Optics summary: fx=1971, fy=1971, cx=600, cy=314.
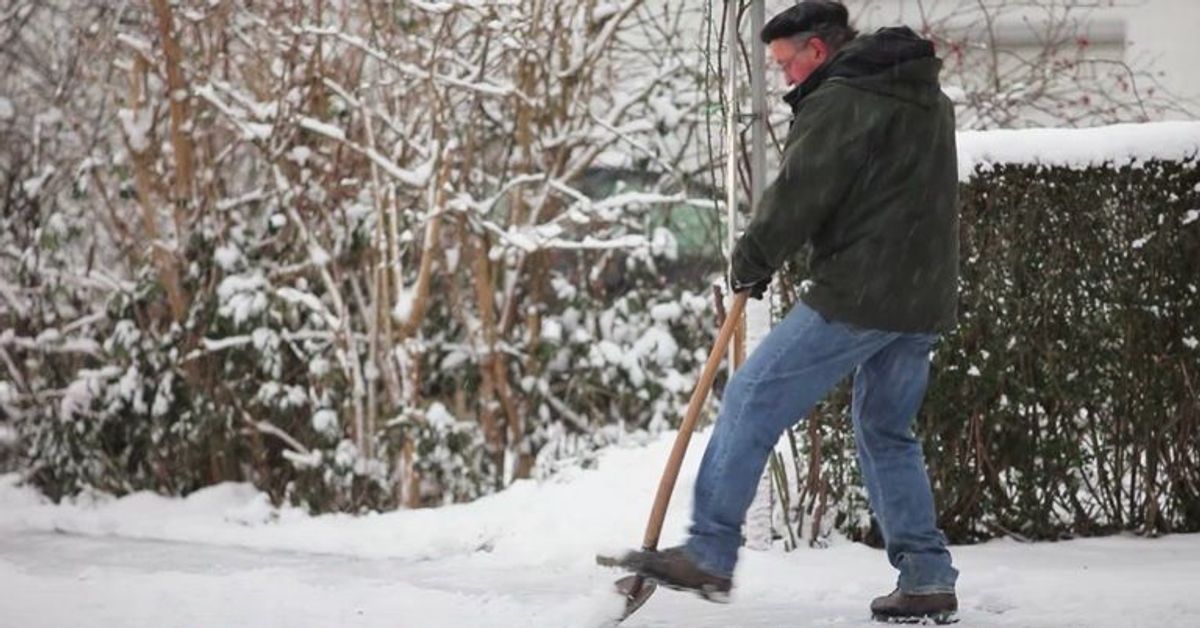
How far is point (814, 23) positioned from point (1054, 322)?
1.82 metres

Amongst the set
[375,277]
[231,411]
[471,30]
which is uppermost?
[471,30]

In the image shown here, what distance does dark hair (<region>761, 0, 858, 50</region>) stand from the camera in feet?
18.5

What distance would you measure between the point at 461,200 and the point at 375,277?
763 mm

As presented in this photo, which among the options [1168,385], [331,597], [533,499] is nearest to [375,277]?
[533,499]

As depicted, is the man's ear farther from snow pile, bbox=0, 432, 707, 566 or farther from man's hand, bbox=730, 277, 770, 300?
snow pile, bbox=0, 432, 707, 566

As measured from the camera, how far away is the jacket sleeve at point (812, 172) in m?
5.41

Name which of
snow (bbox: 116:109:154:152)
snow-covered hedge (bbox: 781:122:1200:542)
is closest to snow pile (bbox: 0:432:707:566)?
snow-covered hedge (bbox: 781:122:1200:542)

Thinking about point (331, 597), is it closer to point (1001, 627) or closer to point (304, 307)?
point (1001, 627)

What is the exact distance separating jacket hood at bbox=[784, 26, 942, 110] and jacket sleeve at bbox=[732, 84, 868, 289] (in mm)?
73

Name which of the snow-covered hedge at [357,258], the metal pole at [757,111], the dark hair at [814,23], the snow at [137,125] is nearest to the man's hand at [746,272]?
the dark hair at [814,23]

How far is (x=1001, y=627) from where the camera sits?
5.72 m

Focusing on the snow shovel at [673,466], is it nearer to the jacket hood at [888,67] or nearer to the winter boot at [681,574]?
Result: the winter boot at [681,574]

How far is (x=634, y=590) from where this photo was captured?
18.4ft

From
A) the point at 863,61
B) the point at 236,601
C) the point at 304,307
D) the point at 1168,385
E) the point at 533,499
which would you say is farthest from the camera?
the point at 304,307
